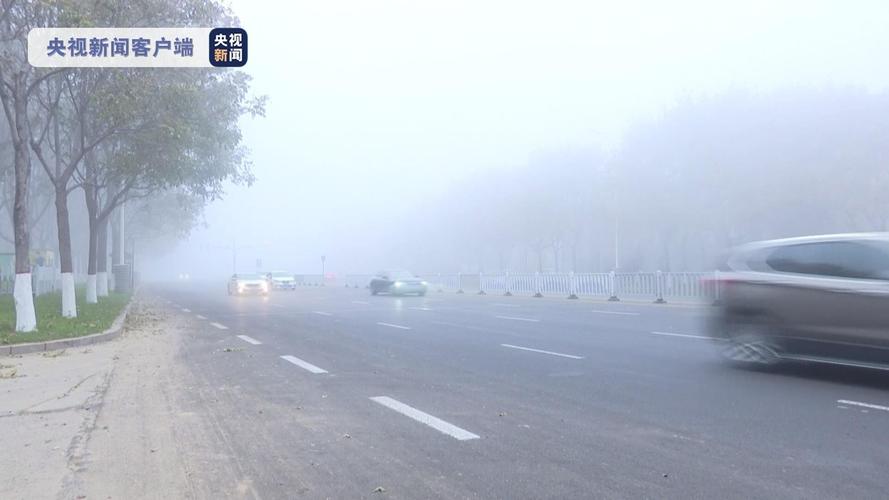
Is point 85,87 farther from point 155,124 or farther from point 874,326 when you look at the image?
point 874,326

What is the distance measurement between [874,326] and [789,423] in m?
2.25

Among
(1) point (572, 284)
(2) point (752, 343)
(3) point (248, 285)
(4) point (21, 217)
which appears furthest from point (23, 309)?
(3) point (248, 285)

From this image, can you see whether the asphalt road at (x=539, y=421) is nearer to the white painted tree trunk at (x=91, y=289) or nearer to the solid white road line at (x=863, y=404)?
the solid white road line at (x=863, y=404)

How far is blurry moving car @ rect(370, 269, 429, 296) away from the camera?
111ft

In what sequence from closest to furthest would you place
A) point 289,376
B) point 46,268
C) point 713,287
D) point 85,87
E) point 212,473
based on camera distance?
1. point 212,473
2. point 289,376
3. point 713,287
4. point 85,87
5. point 46,268

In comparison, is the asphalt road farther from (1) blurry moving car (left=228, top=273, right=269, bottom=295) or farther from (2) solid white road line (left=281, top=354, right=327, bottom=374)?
(1) blurry moving car (left=228, top=273, right=269, bottom=295)

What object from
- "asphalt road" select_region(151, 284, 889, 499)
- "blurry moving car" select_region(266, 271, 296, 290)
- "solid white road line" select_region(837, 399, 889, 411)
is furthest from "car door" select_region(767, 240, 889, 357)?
"blurry moving car" select_region(266, 271, 296, 290)

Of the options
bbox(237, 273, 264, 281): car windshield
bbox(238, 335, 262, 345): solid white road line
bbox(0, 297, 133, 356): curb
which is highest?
bbox(237, 273, 264, 281): car windshield

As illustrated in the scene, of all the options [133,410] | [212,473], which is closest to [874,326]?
[212,473]

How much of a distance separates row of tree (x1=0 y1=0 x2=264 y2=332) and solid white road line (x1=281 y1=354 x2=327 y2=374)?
6875 millimetres

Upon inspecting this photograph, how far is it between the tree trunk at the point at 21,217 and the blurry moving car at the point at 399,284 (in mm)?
19557

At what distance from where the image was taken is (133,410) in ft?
24.5

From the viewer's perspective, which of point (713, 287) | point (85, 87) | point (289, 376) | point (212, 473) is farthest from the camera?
point (85, 87)

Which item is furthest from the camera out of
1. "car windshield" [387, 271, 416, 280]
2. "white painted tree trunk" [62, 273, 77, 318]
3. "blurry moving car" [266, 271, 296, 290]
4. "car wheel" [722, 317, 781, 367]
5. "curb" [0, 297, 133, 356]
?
"blurry moving car" [266, 271, 296, 290]
